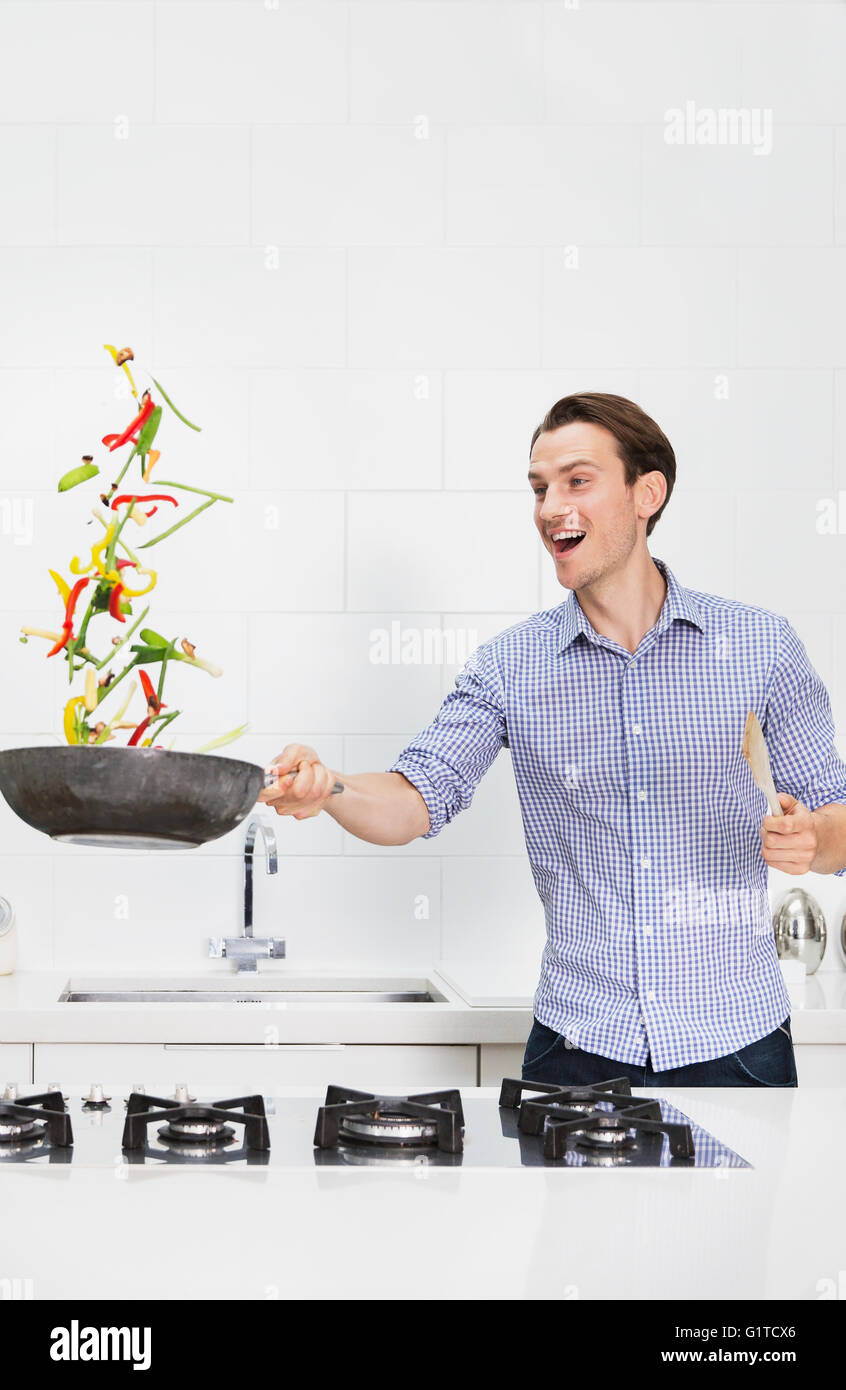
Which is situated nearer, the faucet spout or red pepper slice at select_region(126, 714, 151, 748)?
red pepper slice at select_region(126, 714, 151, 748)

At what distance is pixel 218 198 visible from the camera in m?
2.70

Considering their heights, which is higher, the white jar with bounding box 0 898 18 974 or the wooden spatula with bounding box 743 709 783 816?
the wooden spatula with bounding box 743 709 783 816

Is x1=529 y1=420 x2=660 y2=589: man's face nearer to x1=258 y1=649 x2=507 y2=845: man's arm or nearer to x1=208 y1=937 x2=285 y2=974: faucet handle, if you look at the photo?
x1=258 y1=649 x2=507 y2=845: man's arm

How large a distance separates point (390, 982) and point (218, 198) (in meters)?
1.58

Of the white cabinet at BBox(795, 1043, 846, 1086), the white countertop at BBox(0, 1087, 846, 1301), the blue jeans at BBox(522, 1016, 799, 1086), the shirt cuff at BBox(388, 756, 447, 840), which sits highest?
the shirt cuff at BBox(388, 756, 447, 840)

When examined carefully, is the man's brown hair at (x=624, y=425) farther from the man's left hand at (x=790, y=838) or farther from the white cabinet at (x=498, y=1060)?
the white cabinet at (x=498, y=1060)

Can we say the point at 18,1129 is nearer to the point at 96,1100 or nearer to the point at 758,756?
the point at 96,1100

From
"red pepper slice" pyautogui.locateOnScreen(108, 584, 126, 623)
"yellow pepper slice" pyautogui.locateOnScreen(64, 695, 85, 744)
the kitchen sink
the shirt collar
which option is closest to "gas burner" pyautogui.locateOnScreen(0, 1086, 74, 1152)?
"yellow pepper slice" pyautogui.locateOnScreen(64, 695, 85, 744)

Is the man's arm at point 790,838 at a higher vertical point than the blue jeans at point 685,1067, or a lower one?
higher

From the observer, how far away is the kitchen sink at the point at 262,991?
250cm

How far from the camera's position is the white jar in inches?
98.3

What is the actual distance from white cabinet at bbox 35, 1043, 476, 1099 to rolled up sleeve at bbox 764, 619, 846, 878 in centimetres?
70

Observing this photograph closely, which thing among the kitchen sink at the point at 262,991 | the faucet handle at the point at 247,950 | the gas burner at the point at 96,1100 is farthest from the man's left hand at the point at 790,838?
the faucet handle at the point at 247,950

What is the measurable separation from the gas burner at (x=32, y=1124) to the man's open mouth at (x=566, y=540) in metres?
0.96
